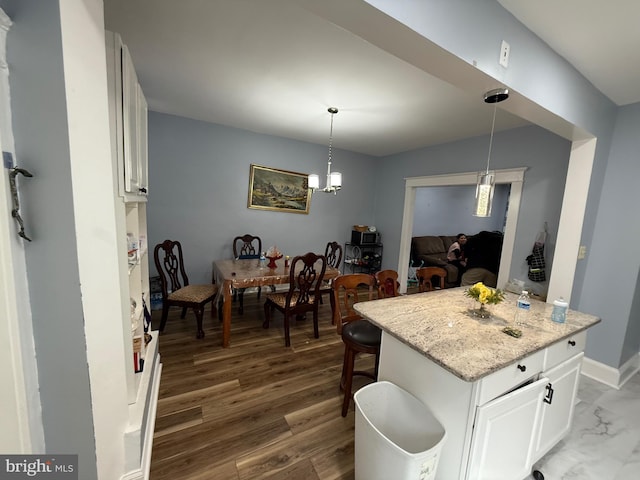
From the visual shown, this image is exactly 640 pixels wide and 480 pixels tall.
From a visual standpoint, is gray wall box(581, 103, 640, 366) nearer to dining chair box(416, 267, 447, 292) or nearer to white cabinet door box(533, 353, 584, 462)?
white cabinet door box(533, 353, 584, 462)

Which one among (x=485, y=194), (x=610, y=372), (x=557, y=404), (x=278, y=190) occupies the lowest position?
(x=610, y=372)

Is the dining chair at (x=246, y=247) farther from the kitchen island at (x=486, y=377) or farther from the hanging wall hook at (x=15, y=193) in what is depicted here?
the hanging wall hook at (x=15, y=193)

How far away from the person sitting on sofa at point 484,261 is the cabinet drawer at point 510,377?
2745 millimetres

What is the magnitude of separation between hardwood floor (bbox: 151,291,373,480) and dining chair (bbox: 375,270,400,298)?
2.71 ft

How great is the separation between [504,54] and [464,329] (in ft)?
4.84

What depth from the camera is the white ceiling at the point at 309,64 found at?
1.36 m

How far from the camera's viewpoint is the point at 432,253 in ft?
18.1

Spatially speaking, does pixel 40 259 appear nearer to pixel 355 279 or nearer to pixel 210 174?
pixel 355 279

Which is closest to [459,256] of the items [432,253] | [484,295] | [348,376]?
[432,253]

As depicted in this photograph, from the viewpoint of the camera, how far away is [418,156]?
4.03 metres

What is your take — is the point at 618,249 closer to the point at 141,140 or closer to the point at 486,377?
the point at 486,377

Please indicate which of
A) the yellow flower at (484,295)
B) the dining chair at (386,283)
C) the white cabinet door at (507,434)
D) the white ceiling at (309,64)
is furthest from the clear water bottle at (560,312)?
the white ceiling at (309,64)

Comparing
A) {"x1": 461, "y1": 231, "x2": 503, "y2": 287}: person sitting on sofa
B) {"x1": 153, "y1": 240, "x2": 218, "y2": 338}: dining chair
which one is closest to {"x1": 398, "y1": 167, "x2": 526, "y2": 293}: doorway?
{"x1": 461, "y1": 231, "x2": 503, "y2": 287}: person sitting on sofa

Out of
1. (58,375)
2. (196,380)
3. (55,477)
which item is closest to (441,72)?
(58,375)
